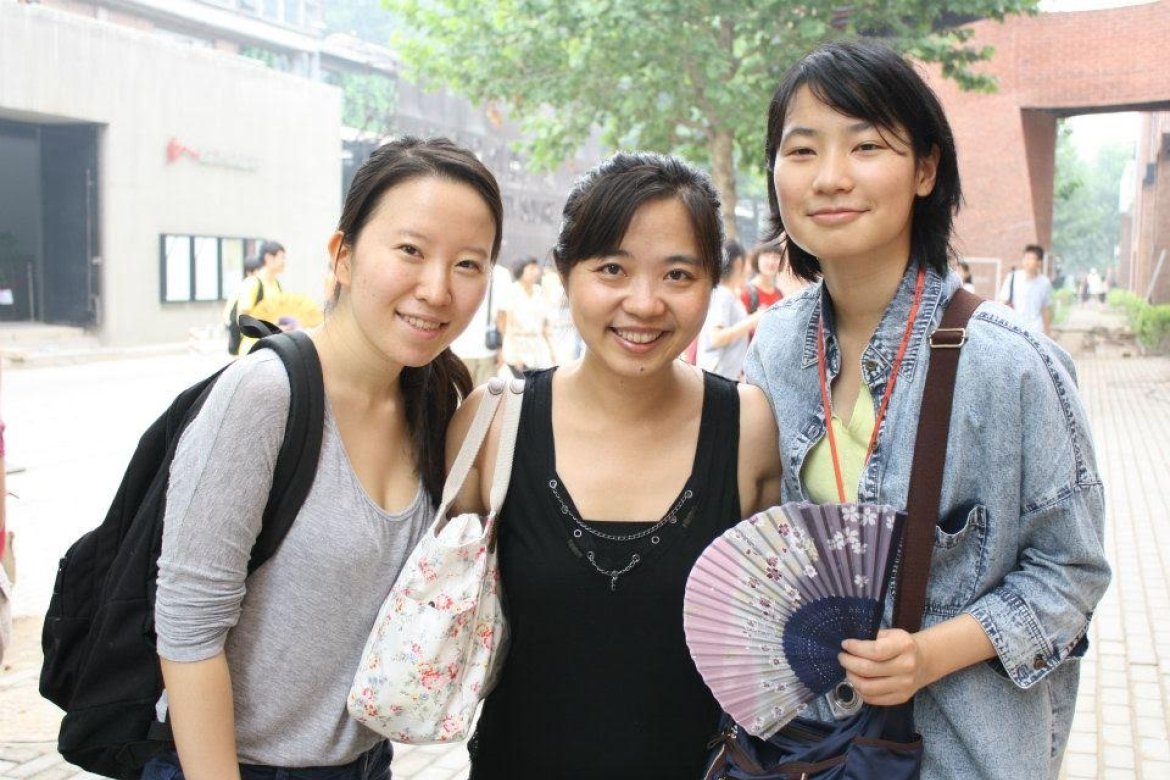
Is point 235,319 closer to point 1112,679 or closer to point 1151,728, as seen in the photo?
point 1112,679

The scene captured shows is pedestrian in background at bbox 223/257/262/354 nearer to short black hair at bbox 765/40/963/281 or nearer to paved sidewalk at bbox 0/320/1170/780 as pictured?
paved sidewalk at bbox 0/320/1170/780

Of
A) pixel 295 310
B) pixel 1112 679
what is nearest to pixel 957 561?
pixel 1112 679

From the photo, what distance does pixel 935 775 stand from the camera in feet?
5.49

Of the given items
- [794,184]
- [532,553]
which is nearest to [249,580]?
[532,553]

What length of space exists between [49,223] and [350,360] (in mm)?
20991

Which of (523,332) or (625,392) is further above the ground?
(625,392)

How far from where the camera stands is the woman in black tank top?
197 centimetres

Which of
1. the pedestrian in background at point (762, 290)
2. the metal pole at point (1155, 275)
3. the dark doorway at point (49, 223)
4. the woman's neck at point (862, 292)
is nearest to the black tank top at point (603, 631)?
the woman's neck at point (862, 292)

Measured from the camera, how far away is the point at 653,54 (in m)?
14.5

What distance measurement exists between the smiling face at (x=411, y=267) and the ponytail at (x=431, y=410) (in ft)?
0.53

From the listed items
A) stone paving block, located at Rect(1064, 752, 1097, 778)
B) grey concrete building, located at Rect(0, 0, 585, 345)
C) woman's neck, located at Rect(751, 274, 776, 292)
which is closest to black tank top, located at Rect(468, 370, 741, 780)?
stone paving block, located at Rect(1064, 752, 1097, 778)

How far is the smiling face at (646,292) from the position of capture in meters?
1.96

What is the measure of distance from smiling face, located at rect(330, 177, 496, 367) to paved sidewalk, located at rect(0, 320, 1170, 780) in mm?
2594

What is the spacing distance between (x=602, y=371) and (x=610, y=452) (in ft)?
0.52
